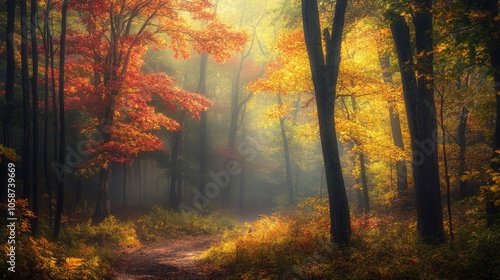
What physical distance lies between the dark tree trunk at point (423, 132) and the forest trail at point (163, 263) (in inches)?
212

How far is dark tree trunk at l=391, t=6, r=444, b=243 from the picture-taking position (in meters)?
8.05

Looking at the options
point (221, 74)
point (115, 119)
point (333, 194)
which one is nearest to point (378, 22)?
point (333, 194)

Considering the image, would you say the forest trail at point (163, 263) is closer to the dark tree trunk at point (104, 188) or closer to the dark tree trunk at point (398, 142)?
the dark tree trunk at point (104, 188)

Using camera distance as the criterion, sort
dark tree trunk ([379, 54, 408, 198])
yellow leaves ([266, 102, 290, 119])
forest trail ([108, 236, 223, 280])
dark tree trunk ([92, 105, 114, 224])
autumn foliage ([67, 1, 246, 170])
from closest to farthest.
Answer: forest trail ([108, 236, 223, 280])
autumn foliage ([67, 1, 246, 170])
dark tree trunk ([92, 105, 114, 224])
yellow leaves ([266, 102, 290, 119])
dark tree trunk ([379, 54, 408, 198])

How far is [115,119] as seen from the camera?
51.4 feet

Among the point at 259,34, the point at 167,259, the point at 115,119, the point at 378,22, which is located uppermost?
the point at 259,34

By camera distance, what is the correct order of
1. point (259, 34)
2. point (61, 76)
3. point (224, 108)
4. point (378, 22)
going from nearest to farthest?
1. point (61, 76)
2. point (378, 22)
3. point (259, 34)
4. point (224, 108)

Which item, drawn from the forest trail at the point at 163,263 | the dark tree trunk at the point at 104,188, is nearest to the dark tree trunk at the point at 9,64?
the dark tree trunk at the point at 104,188

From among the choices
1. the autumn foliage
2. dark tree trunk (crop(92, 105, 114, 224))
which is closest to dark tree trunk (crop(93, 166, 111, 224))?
dark tree trunk (crop(92, 105, 114, 224))

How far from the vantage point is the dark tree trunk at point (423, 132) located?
8.05 meters

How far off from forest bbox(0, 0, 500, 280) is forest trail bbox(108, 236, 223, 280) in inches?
3.1

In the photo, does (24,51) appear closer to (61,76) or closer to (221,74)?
(61,76)

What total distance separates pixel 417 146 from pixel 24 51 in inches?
493

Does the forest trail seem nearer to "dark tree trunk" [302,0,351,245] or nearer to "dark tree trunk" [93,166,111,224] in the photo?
"dark tree trunk" [93,166,111,224]
